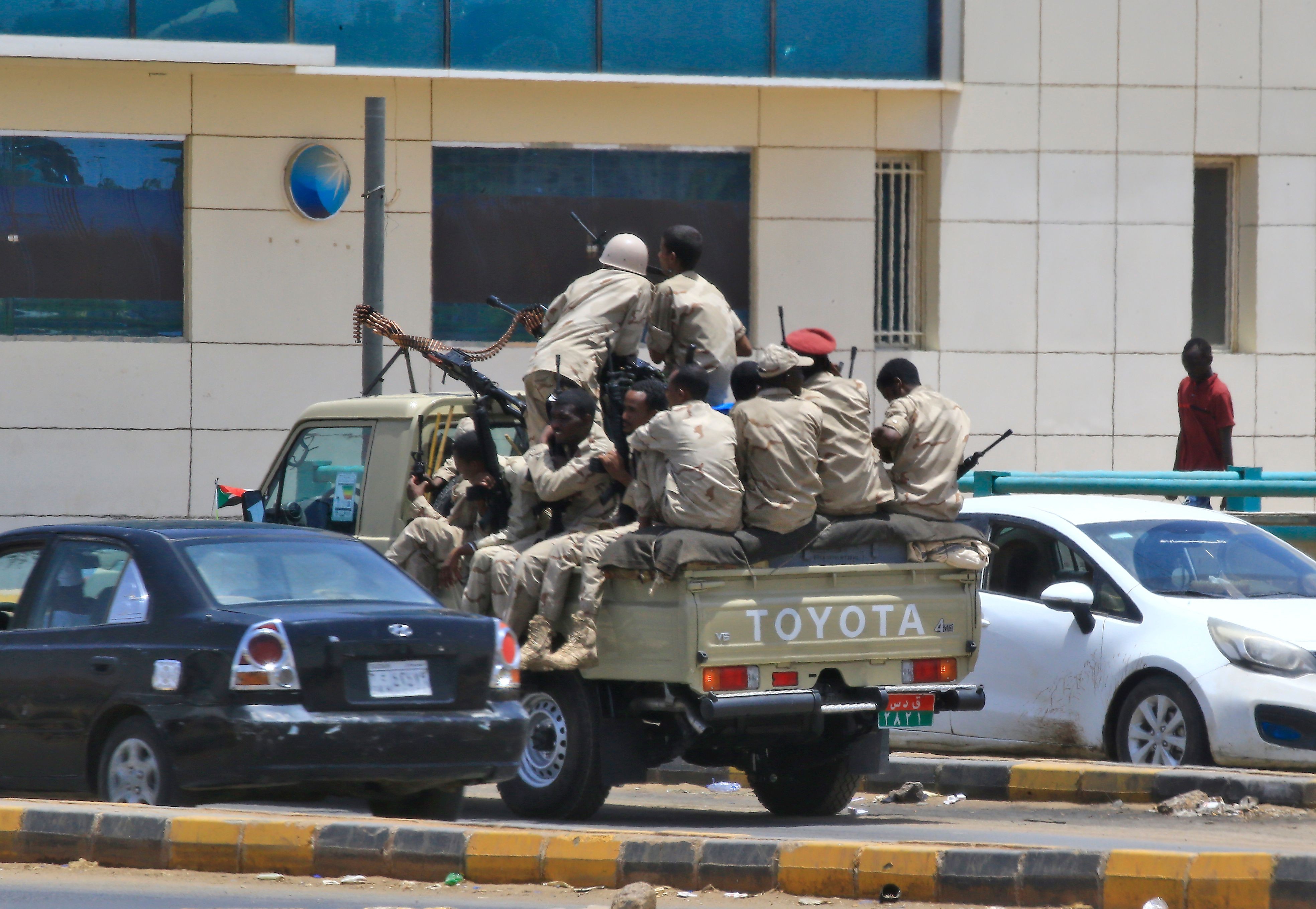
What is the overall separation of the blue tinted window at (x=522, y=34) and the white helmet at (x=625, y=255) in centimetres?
901

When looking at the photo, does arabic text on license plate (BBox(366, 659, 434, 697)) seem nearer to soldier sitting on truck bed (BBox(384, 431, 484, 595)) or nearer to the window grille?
soldier sitting on truck bed (BBox(384, 431, 484, 595))

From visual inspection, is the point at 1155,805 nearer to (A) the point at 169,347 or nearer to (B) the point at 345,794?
(B) the point at 345,794

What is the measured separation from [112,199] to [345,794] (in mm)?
11820

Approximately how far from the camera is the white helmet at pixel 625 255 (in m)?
9.78

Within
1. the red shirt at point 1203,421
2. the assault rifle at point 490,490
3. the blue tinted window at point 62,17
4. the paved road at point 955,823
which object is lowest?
the paved road at point 955,823

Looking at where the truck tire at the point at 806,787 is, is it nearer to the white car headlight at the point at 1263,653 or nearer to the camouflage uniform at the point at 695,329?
the camouflage uniform at the point at 695,329

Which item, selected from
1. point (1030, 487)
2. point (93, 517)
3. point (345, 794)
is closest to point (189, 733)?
point (345, 794)

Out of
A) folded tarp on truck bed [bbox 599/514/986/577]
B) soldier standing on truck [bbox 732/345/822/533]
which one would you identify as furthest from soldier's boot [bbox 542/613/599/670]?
soldier standing on truck [bbox 732/345/822/533]

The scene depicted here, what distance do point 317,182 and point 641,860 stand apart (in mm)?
12799

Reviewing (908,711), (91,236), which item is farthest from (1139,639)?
(91,236)

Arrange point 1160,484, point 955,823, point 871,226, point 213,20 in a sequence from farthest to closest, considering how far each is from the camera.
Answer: point 871,226, point 213,20, point 1160,484, point 955,823

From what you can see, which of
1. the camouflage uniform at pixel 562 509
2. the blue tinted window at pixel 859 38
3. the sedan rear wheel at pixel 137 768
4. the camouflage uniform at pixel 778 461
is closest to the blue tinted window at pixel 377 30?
the blue tinted window at pixel 859 38

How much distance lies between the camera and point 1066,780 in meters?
9.72

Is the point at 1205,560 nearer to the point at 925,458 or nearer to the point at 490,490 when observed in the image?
the point at 925,458
